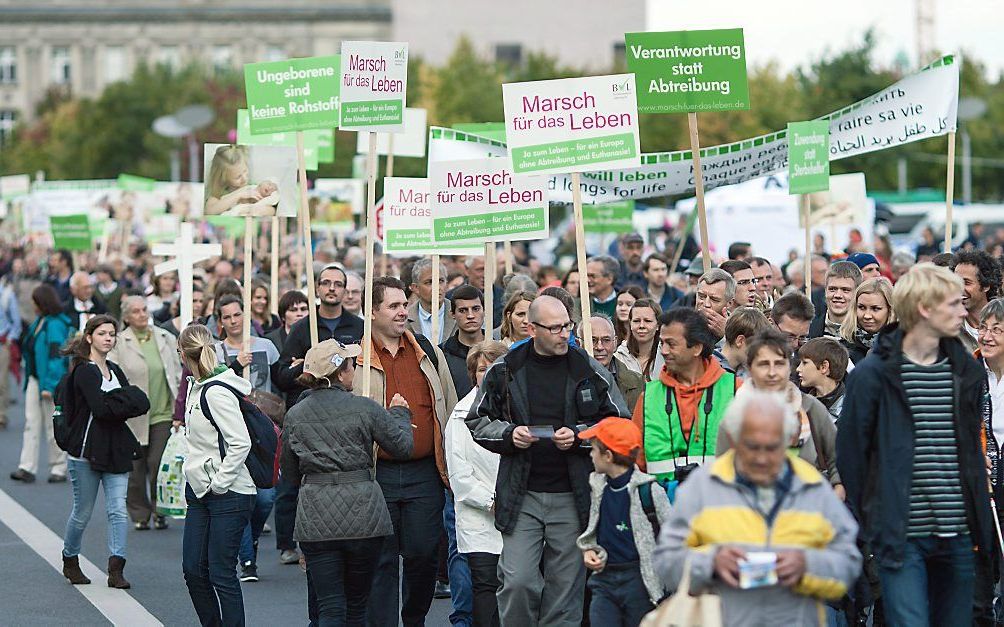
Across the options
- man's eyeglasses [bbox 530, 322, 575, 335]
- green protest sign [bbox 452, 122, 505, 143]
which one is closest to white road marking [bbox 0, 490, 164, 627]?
man's eyeglasses [bbox 530, 322, 575, 335]

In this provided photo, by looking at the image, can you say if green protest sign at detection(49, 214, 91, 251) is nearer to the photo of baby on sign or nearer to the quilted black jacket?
the photo of baby on sign

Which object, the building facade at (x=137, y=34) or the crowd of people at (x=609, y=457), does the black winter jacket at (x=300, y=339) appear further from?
the building facade at (x=137, y=34)

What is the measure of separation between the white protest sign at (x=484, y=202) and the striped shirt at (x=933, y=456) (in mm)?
4254

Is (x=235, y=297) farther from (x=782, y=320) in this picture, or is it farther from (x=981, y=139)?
(x=981, y=139)

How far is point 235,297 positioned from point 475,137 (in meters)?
2.34

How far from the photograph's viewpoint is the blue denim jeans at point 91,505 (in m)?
11.2

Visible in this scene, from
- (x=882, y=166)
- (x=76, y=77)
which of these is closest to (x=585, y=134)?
(x=882, y=166)

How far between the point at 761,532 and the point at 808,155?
26.9ft

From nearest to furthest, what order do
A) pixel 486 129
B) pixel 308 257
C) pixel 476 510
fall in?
pixel 476 510 → pixel 308 257 → pixel 486 129

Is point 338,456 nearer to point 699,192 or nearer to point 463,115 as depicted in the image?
point 699,192

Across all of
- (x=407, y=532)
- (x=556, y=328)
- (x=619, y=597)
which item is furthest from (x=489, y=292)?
(x=619, y=597)

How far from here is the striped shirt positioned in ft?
22.5

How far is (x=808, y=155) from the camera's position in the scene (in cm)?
1348

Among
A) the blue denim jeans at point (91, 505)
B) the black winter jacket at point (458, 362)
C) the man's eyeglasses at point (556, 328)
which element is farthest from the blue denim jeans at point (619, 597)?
the blue denim jeans at point (91, 505)
